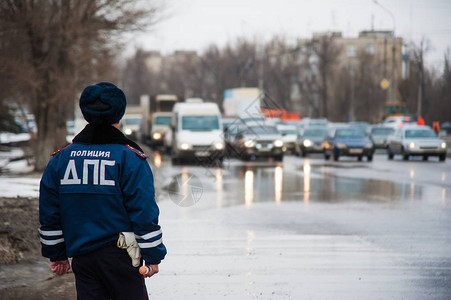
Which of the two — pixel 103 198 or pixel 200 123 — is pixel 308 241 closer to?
pixel 103 198

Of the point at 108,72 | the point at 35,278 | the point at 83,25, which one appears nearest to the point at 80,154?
the point at 35,278

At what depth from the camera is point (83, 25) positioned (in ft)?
66.5

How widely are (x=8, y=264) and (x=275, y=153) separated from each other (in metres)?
23.7

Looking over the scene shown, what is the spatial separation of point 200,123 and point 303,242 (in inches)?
809

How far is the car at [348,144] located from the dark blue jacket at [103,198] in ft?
92.8

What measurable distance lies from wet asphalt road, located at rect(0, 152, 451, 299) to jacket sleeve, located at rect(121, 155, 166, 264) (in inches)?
107

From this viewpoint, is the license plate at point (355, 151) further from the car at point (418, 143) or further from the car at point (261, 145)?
the car at point (261, 145)

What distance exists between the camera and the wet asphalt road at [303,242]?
660 cm

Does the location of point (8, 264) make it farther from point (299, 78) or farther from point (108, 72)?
point (299, 78)

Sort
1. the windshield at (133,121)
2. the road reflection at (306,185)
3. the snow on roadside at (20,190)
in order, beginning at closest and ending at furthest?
the snow on roadside at (20,190), the road reflection at (306,185), the windshield at (133,121)

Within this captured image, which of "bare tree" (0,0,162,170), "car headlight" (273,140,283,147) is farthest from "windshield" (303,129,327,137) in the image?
"bare tree" (0,0,162,170)

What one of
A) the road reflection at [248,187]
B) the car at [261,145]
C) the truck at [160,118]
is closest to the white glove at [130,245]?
the road reflection at [248,187]

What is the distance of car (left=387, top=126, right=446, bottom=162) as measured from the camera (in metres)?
30.5

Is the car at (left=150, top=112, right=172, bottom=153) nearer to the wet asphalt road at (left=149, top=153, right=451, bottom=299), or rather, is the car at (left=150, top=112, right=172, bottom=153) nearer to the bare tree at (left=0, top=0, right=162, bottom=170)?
the bare tree at (left=0, top=0, right=162, bottom=170)
